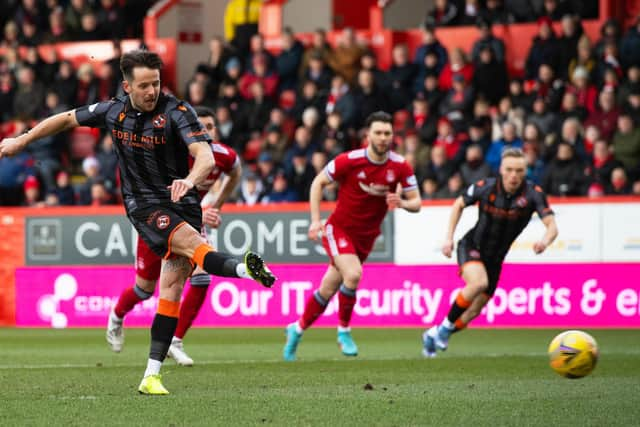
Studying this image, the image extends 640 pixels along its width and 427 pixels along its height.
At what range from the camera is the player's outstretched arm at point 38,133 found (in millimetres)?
9117

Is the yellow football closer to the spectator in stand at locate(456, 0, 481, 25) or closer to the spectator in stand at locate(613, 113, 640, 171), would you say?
the spectator in stand at locate(613, 113, 640, 171)

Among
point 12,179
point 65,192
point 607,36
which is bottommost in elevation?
point 65,192

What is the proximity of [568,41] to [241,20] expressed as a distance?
6931mm

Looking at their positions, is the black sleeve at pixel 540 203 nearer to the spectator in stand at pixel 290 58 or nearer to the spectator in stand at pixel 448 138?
the spectator in stand at pixel 448 138

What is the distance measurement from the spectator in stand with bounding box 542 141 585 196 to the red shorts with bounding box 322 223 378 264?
5.71 meters

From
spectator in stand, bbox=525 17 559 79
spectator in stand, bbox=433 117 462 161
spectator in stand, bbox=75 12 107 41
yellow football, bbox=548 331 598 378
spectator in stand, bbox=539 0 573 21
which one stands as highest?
spectator in stand, bbox=539 0 573 21

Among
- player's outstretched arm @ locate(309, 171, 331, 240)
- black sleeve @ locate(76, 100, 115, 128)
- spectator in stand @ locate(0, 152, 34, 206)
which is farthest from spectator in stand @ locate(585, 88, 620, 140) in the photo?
black sleeve @ locate(76, 100, 115, 128)

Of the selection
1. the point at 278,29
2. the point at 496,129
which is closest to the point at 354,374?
the point at 496,129

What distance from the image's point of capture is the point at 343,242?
13109 mm

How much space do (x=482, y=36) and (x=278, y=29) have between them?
490 centimetres

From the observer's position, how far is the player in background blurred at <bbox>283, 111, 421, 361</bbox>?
13.0m

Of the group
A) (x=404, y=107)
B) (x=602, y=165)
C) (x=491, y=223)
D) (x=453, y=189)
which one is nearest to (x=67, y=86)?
(x=404, y=107)

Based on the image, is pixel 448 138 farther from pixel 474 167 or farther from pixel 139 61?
pixel 139 61

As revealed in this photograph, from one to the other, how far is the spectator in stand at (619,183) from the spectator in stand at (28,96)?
1101 centimetres
